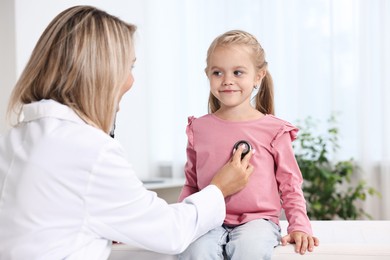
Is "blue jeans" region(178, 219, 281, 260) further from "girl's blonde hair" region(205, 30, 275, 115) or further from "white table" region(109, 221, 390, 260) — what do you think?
"girl's blonde hair" region(205, 30, 275, 115)

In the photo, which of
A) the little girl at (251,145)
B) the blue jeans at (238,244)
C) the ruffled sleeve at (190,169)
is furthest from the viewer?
the ruffled sleeve at (190,169)

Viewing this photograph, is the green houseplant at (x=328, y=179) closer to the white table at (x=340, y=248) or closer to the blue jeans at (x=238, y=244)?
the white table at (x=340, y=248)

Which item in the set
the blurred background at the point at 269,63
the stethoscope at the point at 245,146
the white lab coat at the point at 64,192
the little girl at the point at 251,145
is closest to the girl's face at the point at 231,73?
the little girl at the point at 251,145

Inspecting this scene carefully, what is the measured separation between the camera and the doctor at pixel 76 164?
124cm

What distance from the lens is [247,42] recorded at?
1.70 m

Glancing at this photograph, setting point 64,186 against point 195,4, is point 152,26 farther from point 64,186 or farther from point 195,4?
point 64,186

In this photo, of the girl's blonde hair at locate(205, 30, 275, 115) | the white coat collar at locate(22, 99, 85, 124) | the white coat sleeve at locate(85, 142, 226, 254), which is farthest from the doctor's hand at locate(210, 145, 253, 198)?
the white coat collar at locate(22, 99, 85, 124)

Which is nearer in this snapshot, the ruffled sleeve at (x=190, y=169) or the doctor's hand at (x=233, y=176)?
the doctor's hand at (x=233, y=176)

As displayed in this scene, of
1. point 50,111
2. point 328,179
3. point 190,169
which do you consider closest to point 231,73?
point 190,169

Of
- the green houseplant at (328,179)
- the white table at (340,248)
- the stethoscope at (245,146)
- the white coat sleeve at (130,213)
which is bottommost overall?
the green houseplant at (328,179)

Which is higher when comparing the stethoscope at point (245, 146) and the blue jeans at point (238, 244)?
the stethoscope at point (245, 146)

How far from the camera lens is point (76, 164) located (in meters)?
1.24

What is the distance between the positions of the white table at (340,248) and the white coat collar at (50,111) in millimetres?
465

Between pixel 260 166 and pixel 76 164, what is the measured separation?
2.00 feet
